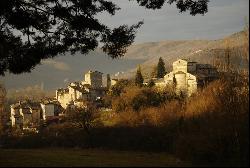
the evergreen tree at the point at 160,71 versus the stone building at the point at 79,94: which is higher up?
the evergreen tree at the point at 160,71

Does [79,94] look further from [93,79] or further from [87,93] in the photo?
[93,79]

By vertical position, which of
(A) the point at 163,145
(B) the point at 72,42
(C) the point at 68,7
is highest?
(C) the point at 68,7

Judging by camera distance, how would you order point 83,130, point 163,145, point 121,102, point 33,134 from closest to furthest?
point 163,145 < point 83,130 < point 33,134 < point 121,102

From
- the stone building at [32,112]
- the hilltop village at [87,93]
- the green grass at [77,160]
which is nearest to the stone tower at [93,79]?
the hilltop village at [87,93]

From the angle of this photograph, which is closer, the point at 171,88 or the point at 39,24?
the point at 39,24

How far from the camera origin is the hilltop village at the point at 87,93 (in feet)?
216

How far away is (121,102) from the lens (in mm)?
61719

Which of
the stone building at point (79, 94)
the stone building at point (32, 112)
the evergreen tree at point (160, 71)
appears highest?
the evergreen tree at point (160, 71)

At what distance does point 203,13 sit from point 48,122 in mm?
54265

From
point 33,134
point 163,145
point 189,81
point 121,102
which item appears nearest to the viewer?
point 163,145

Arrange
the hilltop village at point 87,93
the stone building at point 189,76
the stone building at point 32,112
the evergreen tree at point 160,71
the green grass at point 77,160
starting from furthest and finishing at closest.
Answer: the evergreen tree at point 160,71, the stone building at point 32,112, the hilltop village at point 87,93, the stone building at point 189,76, the green grass at point 77,160

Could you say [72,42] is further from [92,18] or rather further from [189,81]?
[189,81]

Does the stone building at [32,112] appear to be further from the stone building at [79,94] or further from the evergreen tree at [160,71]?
the evergreen tree at [160,71]

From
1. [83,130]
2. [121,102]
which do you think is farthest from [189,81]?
[83,130]
